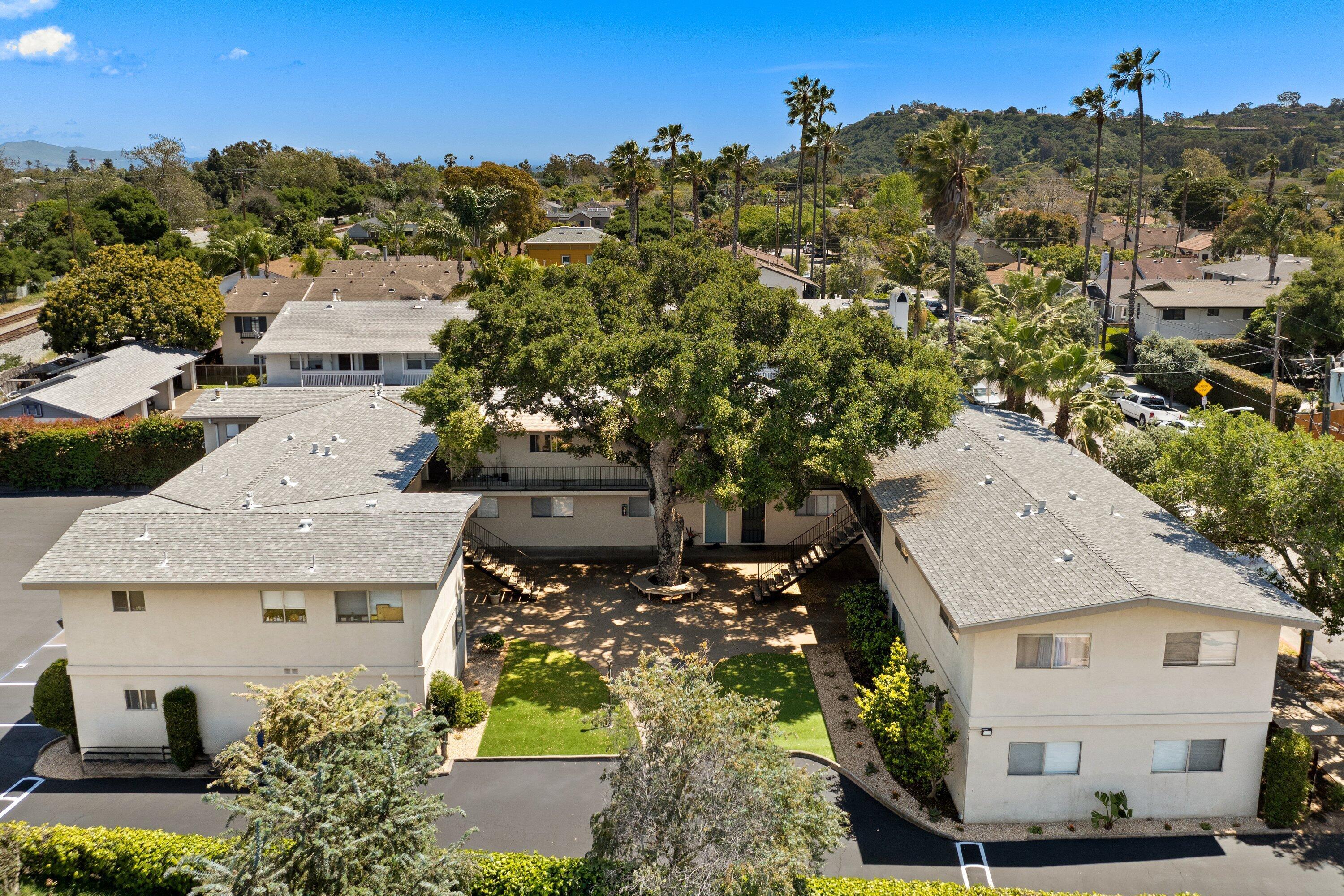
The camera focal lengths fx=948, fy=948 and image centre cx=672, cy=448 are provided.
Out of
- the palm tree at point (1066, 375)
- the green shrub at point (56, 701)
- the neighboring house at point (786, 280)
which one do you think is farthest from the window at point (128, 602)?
the neighboring house at point (786, 280)

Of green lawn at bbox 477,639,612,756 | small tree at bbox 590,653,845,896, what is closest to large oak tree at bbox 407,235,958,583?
green lawn at bbox 477,639,612,756

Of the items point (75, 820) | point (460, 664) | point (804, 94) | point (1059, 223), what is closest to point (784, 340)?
point (460, 664)

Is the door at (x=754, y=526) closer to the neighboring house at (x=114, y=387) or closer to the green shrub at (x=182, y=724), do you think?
the green shrub at (x=182, y=724)

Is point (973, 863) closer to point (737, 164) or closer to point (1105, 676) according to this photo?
point (1105, 676)

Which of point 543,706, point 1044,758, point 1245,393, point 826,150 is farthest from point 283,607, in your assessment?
point 826,150

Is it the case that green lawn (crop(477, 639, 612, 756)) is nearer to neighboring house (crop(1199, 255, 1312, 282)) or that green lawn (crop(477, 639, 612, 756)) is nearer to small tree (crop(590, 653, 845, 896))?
small tree (crop(590, 653, 845, 896))

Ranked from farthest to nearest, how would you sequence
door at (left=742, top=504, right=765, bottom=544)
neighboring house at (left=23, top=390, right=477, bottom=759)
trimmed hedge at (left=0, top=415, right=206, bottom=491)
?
1. trimmed hedge at (left=0, top=415, right=206, bottom=491)
2. door at (left=742, top=504, right=765, bottom=544)
3. neighboring house at (left=23, top=390, right=477, bottom=759)
